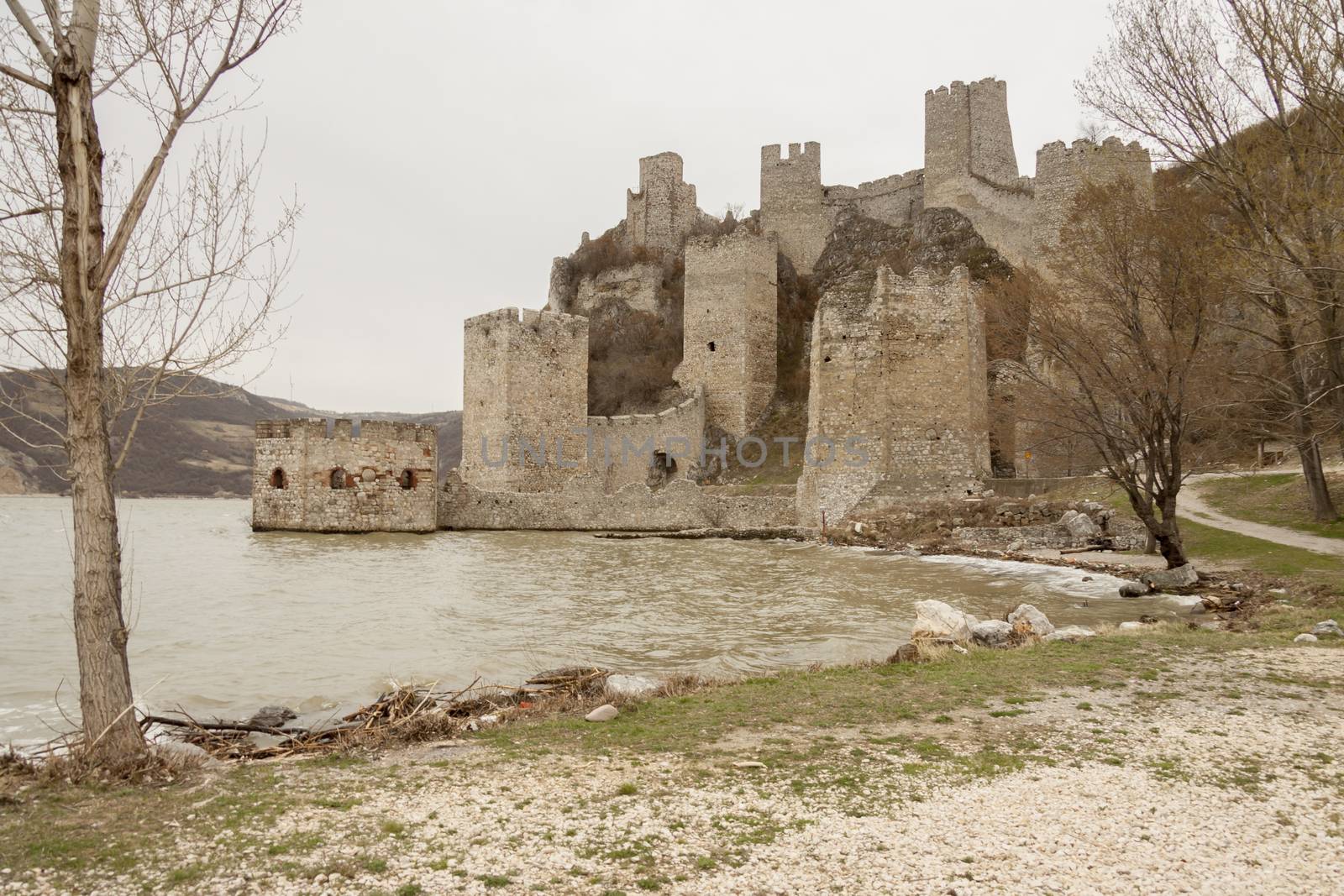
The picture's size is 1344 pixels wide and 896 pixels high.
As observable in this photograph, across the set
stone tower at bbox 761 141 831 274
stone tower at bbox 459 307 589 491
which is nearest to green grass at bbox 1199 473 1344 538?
stone tower at bbox 459 307 589 491

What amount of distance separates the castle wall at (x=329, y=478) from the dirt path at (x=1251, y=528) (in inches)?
799

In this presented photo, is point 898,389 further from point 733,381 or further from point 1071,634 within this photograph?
point 1071,634

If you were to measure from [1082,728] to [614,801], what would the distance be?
2.84 metres

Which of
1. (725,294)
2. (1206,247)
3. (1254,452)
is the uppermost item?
(725,294)

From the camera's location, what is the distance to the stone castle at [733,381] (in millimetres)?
23641

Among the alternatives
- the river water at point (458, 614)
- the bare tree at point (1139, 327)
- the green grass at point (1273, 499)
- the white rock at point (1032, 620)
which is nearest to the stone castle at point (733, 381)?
the bare tree at point (1139, 327)

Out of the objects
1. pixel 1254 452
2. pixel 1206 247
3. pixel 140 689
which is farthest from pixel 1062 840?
pixel 1254 452

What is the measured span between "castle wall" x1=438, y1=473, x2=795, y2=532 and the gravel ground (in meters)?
22.8

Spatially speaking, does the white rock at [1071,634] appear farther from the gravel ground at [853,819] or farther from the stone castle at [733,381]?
the stone castle at [733,381]

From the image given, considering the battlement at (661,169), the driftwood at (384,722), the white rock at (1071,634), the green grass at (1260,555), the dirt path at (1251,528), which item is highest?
the battlement at (661,169)

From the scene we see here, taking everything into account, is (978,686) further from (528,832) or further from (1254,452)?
(1254,452)

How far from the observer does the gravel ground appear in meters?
3.07

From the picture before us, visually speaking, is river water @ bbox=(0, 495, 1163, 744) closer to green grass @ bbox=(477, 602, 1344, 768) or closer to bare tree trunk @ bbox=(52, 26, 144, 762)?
bare tree trunk @ bbox=(52, 26, 144, 762)

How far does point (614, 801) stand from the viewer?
12.8ft
